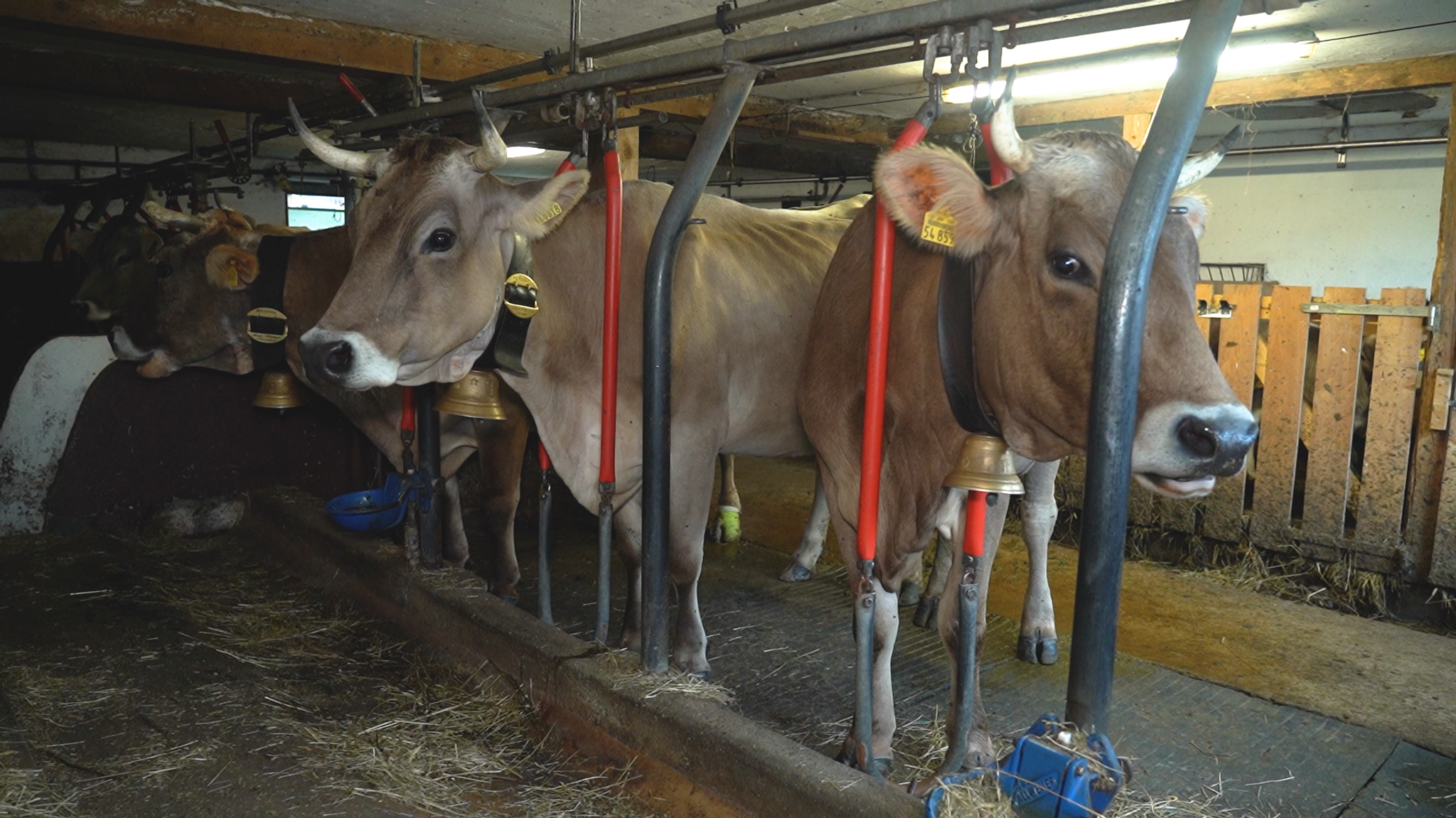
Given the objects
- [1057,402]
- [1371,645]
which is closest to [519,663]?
[1057,402]

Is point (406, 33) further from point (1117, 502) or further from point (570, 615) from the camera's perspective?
point (1117, 502)

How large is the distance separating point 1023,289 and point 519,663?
2.00m

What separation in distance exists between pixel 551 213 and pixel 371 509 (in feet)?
6.35

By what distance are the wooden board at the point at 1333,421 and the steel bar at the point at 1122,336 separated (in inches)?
185

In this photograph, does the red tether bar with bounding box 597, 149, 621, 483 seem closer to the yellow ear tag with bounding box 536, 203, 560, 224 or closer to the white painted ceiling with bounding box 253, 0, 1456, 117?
the yellow ear tag with bounding box 536, 203, 560, 224

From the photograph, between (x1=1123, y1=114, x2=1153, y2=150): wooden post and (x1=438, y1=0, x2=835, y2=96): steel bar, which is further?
(x1=1123, y1=114, x2=1153, y2=150): wooden post

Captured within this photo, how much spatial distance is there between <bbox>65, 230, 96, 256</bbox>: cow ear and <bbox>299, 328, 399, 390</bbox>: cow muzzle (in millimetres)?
7881

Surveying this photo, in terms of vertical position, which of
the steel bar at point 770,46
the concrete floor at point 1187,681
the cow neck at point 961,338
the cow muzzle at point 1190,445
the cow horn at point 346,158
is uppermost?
Answer: the steel bar at point 770,46

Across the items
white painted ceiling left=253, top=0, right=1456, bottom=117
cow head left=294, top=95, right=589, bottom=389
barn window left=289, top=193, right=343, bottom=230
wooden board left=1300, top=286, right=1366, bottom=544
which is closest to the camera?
cow head left=294, top=95, right=589, bottom=389

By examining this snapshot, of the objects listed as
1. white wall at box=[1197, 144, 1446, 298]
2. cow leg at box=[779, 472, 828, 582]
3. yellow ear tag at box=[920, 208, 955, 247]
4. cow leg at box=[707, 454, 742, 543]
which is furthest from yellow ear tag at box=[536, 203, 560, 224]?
white wall at box=[1197, 144, 1446, 298]

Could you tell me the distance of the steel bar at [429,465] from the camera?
3793 mm

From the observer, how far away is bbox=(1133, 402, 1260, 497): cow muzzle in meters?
1.74

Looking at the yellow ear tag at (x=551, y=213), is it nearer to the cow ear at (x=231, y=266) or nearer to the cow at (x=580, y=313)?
the cow at (x=580, y=313)

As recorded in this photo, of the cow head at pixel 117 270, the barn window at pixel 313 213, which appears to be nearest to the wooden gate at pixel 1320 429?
the cow head at pixel 117 270
